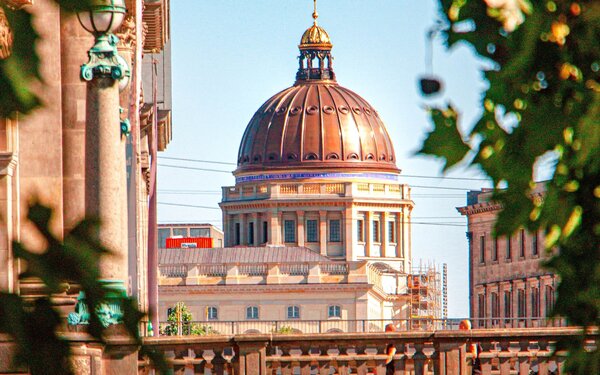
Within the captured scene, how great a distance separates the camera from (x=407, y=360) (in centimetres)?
1733

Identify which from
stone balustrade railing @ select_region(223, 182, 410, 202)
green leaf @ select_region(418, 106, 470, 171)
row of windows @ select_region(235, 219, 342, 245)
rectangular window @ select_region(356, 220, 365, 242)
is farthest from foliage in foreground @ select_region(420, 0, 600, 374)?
rectangular window @ select_region(356, 220, 365, 242)

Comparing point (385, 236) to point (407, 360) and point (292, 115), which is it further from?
point (407, 360)

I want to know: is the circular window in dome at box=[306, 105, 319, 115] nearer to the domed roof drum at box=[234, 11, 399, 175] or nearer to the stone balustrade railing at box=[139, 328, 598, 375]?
the domed roof drum at box=[234, 11, 399, 175]

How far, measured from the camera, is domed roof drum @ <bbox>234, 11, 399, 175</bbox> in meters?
171

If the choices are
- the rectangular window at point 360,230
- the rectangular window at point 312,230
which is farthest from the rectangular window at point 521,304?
the rectangular window at point 312,230

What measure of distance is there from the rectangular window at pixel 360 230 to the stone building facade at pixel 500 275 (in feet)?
78.7

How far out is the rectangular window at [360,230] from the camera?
170250 mm

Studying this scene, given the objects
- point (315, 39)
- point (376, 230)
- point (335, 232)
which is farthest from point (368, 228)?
point (315, 39)

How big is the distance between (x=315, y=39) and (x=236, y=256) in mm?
56524

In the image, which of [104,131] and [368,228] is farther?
[368,228]

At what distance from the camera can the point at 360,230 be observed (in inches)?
6752

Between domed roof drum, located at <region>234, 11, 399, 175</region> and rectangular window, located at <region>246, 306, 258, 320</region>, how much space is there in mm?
34052

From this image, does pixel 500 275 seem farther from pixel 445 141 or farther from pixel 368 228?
pixel 445 141

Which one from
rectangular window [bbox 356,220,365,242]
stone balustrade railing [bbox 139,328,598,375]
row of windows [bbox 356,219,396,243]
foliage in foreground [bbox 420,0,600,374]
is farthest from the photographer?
row of windows [bbox 356,219,396,243]
